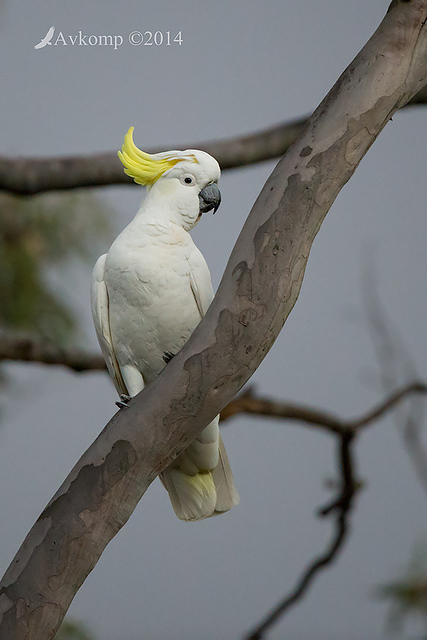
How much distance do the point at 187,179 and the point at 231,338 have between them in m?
0.35

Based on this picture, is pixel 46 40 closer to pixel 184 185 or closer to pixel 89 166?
pixel 89 166

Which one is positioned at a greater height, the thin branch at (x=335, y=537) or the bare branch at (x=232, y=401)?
the bare branch at (x=232, y=401)

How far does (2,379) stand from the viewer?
2.58 metres

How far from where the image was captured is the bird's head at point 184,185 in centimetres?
128

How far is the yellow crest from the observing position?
129cm

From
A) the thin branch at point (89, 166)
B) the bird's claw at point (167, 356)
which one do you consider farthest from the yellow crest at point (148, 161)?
the thin branch at point (89, 166)

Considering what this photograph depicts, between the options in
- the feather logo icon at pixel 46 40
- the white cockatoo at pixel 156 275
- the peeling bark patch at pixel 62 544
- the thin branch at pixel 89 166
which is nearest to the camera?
the peeling bark patch at pixel 62 544

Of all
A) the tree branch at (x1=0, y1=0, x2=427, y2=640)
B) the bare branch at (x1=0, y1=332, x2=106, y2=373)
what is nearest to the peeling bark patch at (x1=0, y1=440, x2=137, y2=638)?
the tree branch at (x1=0, y1=0, x2=427, y2=640)

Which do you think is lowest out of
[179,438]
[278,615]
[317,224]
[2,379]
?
[278,615]

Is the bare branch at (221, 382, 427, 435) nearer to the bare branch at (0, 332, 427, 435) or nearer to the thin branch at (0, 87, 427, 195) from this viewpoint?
the bare branch at (0, 332, 427, 435)

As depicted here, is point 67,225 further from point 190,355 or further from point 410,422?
point 190,355

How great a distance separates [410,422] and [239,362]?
62.8 inches

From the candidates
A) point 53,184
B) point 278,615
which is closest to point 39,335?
Result: point 53,184

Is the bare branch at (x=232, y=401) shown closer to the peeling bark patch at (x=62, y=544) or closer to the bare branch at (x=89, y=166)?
the bare branch at (x=89, y=166)
